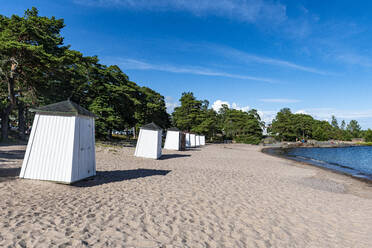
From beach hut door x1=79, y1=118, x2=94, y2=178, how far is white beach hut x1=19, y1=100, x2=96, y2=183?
0.52 ft

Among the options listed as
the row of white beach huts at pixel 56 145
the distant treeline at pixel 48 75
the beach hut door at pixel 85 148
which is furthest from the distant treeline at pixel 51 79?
the row of white beach huts at pixel 56 145

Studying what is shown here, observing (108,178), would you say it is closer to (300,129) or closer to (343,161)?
(343,161)

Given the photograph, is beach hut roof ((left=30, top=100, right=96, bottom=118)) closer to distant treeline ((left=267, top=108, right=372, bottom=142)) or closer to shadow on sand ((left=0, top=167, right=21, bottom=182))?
shadow on sand ((left=0, top=167, right=21, bottom=182))

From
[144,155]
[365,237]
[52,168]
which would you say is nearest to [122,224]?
[52,168]

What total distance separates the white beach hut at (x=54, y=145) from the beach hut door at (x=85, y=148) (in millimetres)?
159

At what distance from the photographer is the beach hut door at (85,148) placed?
6730 mm

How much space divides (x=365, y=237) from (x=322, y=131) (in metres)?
106

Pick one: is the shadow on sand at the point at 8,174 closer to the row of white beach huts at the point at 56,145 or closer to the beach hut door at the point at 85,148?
the row of white beach huts at the point at 56,145

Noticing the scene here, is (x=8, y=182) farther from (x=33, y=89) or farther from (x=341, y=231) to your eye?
(x=33, y=89)

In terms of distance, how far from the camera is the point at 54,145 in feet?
20.8

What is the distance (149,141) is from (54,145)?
28.2 feet

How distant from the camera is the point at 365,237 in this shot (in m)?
5.03

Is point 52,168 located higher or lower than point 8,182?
higher

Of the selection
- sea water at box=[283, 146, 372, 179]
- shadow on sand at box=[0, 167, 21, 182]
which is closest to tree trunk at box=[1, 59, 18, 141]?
shadow on sand at box=[0, 167, 21, 182]
